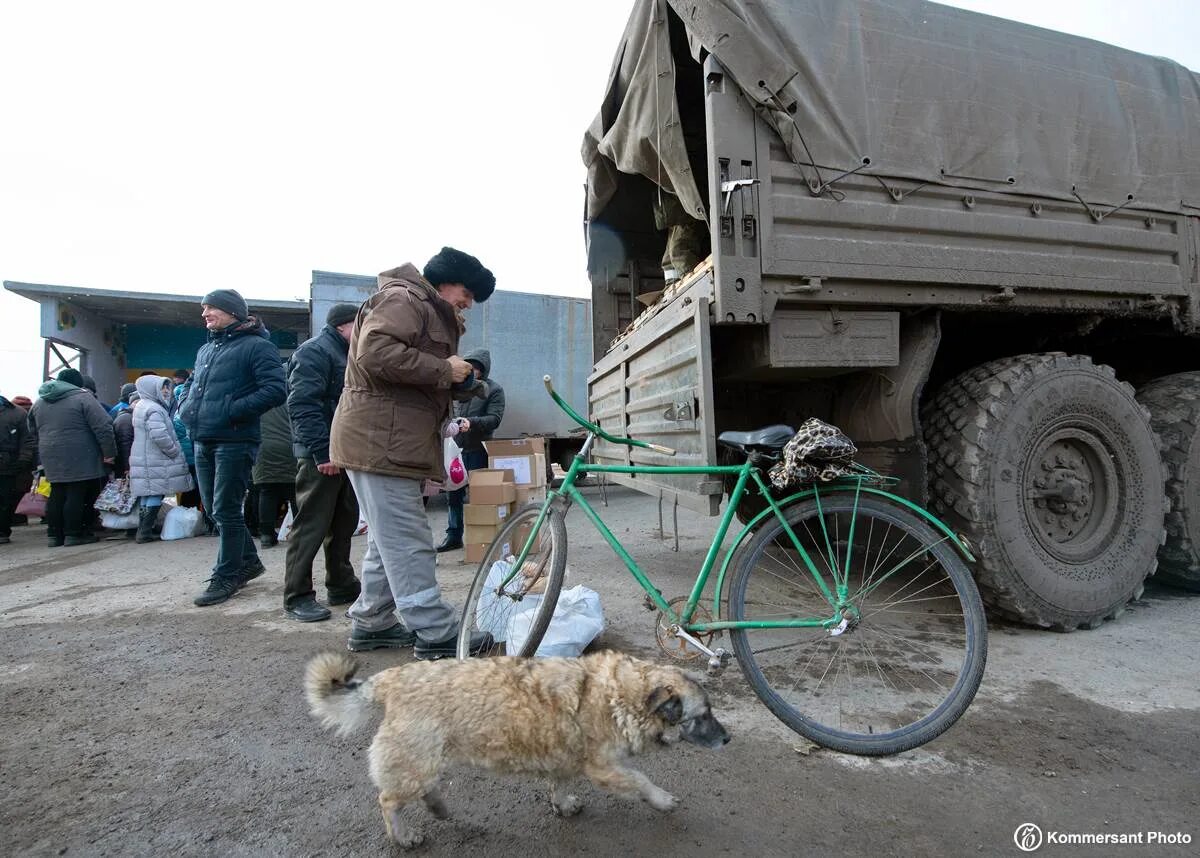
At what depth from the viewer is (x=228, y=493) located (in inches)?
147

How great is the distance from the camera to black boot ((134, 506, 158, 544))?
626 cm

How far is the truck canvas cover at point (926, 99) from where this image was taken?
265 centimetres

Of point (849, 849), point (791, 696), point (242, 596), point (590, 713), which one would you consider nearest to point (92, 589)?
point (242, 596)

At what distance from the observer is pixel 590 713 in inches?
61.4

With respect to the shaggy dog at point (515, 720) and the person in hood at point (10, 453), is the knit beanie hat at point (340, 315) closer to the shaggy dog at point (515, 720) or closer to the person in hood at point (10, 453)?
the shaggy dog at point (515, 720)

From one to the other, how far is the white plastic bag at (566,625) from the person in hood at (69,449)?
6.45 m

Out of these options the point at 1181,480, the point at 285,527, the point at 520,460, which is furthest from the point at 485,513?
the point at 1181,480

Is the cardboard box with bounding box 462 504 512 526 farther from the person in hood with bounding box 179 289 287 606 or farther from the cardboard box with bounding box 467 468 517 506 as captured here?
the person in hood with bounding box 179 289 287 606

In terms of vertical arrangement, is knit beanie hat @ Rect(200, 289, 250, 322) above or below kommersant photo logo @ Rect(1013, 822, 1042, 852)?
above

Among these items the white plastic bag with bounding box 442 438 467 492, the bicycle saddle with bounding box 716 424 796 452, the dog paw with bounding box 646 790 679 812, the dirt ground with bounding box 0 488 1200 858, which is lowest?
the dirt ground with bounding box 0 488 1200 858

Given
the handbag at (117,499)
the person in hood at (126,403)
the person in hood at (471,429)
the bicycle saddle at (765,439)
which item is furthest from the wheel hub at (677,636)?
the person in hood at (126,403)

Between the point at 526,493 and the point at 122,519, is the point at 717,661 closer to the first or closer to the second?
the point at 526,493

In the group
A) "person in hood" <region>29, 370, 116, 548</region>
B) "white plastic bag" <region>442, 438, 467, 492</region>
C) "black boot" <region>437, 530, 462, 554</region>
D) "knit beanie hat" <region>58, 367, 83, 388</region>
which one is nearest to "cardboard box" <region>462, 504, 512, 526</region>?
"white plastic bag" <region>442, 438, 467, 492</region>

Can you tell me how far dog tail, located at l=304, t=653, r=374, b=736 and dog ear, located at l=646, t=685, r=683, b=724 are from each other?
787mm
